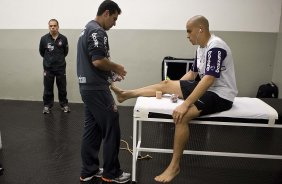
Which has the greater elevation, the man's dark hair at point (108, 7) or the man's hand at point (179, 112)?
the man's dark hair at point (108, 7)

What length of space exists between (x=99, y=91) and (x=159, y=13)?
2.59 metres

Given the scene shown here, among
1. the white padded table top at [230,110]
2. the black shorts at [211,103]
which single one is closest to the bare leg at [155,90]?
the white padded table top at [230,110]

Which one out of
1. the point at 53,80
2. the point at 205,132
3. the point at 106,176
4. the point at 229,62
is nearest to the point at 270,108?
the point at 229,62

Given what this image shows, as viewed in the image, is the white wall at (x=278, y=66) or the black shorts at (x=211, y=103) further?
the white wall at (x=278, y=66)

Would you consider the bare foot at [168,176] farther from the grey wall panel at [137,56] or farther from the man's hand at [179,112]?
the grey wall panel at [137,56]

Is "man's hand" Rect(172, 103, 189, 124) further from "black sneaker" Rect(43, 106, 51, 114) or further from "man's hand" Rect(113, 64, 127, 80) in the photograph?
"black sneaker" Rect(43, 106, 51, 114)

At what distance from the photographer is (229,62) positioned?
2176 millimetres

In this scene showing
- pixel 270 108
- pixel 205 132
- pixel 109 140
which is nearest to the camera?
pixel 109 140

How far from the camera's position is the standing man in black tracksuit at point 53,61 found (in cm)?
396

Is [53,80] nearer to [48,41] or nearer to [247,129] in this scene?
[48,41]

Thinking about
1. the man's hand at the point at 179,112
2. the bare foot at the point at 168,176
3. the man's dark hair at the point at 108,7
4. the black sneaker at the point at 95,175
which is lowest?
the black sneaker at the point at 95,175

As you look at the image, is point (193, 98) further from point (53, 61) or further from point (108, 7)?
point (53, 61)

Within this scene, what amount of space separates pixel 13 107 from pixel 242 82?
3.67 metres

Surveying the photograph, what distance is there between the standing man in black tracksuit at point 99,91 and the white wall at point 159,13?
2.32 meters
